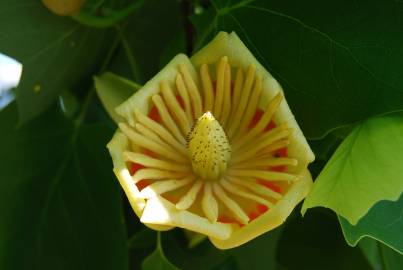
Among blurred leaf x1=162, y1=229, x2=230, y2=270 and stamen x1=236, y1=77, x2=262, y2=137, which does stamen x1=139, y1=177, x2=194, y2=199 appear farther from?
blurred leaf x1=162, y1=229, x2=230, y2=270

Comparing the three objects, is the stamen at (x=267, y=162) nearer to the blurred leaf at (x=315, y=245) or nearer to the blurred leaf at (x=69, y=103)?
the blurred leaf at (x=315, y=245)

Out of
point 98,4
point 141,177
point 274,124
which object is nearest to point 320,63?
point 274,124

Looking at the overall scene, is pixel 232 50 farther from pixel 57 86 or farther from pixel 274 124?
pixel 57 86

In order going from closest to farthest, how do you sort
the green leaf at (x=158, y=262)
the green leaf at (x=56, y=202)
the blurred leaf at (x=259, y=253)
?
the green leaf at (x=158, y=262) → the green leaf at (x=56, y=202) → the blurred leaf at (x=259, y=253)

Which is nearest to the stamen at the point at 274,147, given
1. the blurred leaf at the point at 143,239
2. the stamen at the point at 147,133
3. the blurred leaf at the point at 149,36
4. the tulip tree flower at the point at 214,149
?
the tulip tree flower at the point at 214,149

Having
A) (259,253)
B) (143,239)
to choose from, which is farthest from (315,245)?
(143,239)
